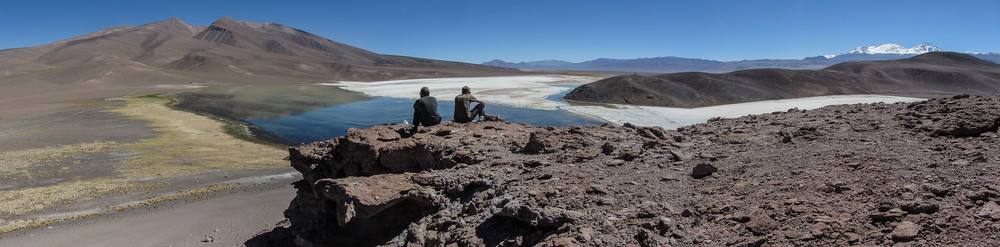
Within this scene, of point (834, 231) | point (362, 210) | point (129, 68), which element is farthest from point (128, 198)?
point (129, 68)

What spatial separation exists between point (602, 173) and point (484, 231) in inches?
69.3

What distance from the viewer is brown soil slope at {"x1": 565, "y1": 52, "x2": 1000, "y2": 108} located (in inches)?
1827

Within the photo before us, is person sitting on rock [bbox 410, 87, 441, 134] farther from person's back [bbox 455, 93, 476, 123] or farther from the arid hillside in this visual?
the arid hillside

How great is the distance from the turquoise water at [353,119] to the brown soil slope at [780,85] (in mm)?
11331

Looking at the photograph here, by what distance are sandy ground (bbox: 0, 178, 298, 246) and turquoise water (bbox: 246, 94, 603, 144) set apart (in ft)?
42.5

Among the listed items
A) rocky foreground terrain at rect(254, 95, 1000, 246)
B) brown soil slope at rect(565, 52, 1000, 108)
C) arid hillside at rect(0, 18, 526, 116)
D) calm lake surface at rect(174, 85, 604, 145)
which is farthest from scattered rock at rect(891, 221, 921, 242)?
arid hillside at rect(0, 18, 526, 116)

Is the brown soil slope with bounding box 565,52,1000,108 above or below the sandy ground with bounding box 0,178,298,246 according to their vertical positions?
above

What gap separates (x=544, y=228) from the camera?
4.82m

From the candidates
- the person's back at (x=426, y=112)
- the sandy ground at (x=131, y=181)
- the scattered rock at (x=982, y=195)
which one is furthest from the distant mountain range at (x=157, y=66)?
the scattered rock at (x=982, y=195)

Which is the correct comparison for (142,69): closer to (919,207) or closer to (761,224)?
(761,224)

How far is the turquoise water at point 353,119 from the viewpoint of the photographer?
30.5m

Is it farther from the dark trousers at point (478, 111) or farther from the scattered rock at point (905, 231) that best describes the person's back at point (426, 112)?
the scattered rock at point (905, 231)

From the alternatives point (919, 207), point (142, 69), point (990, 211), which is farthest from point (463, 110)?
point (142, 69)

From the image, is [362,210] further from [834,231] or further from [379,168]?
[834,231]
